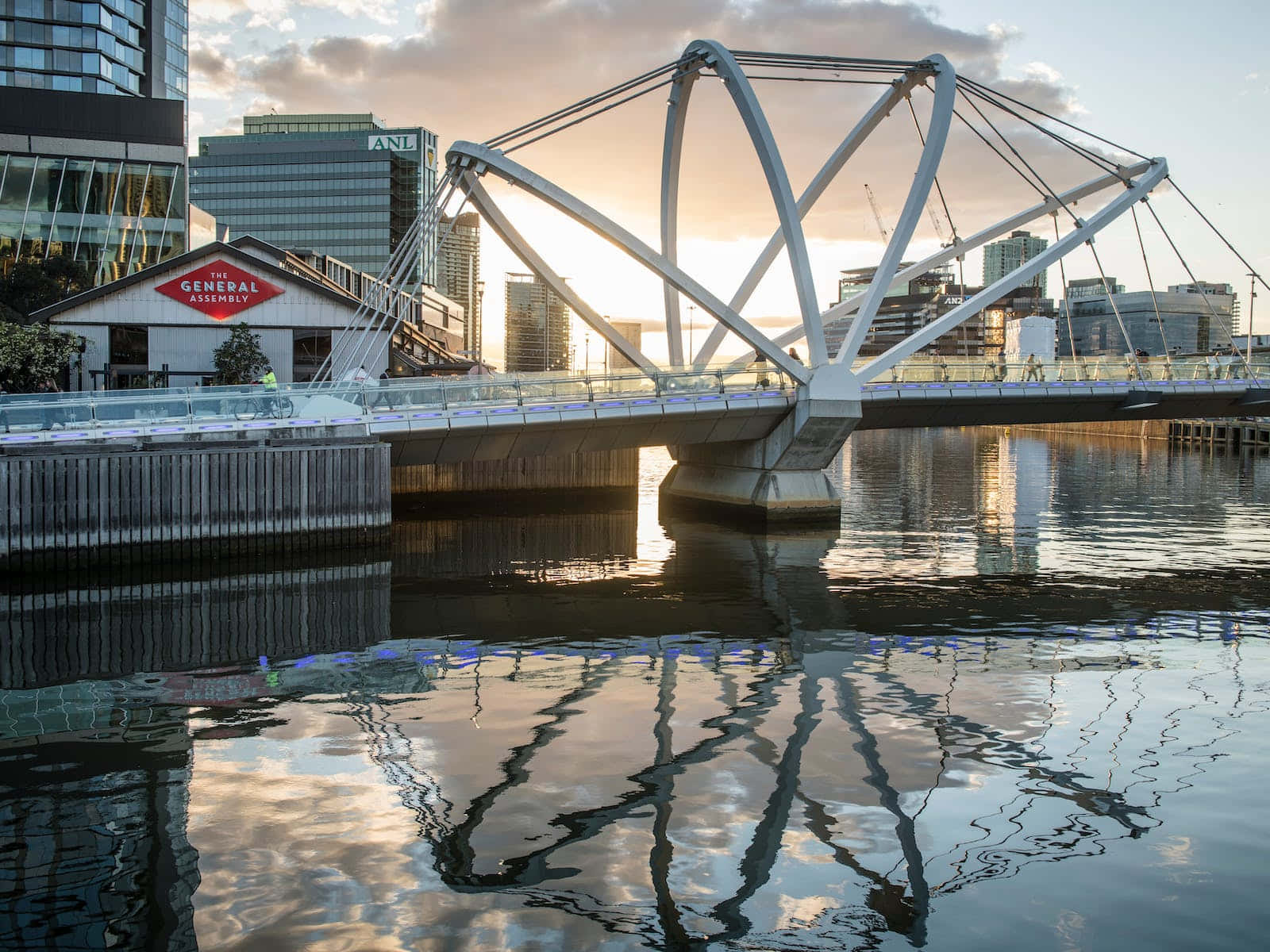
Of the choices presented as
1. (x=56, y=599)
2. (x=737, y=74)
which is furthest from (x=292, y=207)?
(x=56, y=599)

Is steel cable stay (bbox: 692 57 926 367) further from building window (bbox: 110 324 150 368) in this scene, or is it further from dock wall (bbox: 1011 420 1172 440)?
dock wall (bbox: 1011 420 1172 440)

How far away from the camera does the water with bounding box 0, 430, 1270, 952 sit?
8.80m

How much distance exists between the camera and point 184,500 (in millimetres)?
27219

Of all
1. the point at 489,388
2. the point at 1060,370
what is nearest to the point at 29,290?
the point at 489,388

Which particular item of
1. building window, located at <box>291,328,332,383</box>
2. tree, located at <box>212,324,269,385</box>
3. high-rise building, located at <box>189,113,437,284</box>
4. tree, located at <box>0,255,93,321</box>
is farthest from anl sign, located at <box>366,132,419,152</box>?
tree, located at <box>212,324,269,385</box>

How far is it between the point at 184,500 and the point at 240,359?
17.7m

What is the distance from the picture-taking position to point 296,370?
2115 inches

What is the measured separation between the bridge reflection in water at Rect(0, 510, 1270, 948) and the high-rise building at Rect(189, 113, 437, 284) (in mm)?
155746

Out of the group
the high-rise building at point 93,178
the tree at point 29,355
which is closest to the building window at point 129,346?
the tree at point 29,355

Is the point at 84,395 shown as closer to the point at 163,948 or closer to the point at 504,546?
the point at 504,546

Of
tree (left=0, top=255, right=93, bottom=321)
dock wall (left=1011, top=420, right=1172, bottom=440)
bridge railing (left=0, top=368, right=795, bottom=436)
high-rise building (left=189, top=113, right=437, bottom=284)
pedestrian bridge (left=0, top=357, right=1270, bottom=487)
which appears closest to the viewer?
bridge railing (left=0, top=368, right=795, bottom=436)

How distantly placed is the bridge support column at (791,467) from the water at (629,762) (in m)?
12.1

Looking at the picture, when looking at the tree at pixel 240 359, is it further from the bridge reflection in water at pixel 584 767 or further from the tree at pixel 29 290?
the bridge reflection in water at pixel 584 767

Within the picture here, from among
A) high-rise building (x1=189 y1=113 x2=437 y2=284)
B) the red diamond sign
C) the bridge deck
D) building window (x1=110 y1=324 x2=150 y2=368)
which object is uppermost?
high-rise building (x1=189 y1=113 x2=437 y2=284)
